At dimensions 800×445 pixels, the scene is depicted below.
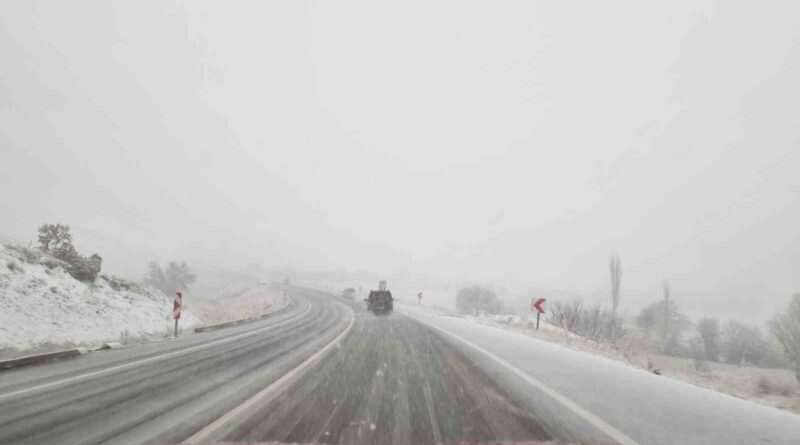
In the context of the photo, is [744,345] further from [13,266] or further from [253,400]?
[13,266]

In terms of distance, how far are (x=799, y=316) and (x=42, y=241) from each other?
3773cm

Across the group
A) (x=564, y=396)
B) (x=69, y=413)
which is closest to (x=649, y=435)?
(x=564, y=396)

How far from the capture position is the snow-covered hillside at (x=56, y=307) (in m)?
8.58

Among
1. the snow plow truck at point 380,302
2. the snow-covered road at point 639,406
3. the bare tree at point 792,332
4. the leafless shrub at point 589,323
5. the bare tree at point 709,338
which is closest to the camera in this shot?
the snow-covered road at point 639,406

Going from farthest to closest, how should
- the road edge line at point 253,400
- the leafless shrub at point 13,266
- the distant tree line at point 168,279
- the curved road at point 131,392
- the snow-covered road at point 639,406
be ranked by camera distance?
the distant tree line at point 168,279, the leafless shrub at point 13,266, the snow-covered road at point 639,406, the curved road at point 131,392, the road edge line at point 253,400

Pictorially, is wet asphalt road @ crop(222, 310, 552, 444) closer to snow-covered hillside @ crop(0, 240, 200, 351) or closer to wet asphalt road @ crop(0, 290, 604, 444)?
wet asphalt road @ crop(0, 290, 604, 444)

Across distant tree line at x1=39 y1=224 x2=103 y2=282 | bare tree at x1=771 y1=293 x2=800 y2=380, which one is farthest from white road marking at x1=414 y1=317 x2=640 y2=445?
bare tree at x1=771 y1=293 x2=800 y2=380

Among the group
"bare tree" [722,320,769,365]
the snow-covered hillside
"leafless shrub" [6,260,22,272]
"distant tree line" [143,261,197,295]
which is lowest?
"bare tree" [722,320,769,365]

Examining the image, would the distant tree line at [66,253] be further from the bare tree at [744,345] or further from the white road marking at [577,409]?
the bare tree at [744,345]

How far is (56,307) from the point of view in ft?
32.4

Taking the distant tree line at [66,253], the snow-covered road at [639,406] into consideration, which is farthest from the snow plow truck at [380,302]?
the snow-covered road at [639,406]

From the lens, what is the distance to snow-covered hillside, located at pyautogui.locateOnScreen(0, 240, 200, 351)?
858 centimetres

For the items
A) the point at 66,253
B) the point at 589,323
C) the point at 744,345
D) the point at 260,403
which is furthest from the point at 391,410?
the point at 744,345

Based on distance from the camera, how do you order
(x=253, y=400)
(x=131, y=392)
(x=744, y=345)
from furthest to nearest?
(x=744, y=345), (x=131, y=392), (x=253, y=400)
